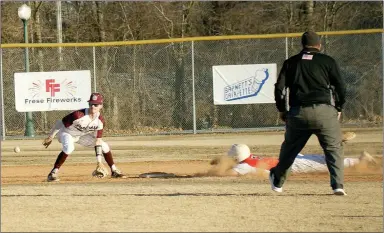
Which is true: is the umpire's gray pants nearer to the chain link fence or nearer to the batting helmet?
the batting helmet

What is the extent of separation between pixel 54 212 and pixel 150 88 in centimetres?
1374

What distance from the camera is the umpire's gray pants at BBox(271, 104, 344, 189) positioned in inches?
391

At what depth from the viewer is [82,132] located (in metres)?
13.9

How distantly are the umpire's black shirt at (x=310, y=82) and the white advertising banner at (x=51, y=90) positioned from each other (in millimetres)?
12159

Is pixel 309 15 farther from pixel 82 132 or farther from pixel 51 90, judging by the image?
pixel 82 132

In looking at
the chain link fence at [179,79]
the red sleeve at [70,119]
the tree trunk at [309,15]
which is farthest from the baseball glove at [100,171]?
the tree trunk at [309,15]

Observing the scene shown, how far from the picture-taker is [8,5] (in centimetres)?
2958

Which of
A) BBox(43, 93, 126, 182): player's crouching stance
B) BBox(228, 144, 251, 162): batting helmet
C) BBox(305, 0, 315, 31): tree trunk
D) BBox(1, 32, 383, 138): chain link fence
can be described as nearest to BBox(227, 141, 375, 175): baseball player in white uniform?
BBox(228, 144, 251, 162): batting helmet

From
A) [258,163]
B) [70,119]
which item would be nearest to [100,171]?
[70,119]

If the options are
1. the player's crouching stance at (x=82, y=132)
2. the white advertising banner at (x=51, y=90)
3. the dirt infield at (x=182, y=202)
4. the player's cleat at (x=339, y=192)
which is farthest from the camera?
the white advertising banner at (x=51, y=90)

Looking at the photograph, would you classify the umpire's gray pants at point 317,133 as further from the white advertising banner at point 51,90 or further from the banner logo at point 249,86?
the white advertising banner at point 51,90

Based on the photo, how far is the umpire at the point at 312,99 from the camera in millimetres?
9922

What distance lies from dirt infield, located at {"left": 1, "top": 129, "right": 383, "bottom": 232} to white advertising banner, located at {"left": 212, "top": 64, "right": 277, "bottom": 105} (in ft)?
16.8

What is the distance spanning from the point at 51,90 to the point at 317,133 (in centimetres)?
1268
